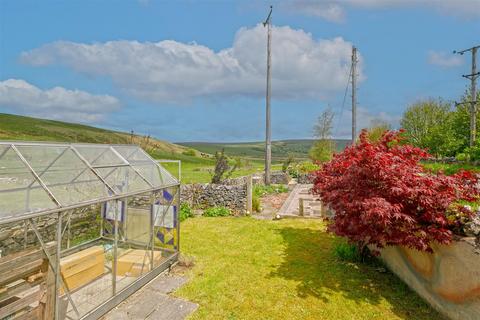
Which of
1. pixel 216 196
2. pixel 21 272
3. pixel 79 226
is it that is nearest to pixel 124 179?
pixel 79 226

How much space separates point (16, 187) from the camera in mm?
5953

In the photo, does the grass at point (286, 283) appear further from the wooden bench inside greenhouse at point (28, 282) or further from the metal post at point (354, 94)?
the metal post at point (354, 94)

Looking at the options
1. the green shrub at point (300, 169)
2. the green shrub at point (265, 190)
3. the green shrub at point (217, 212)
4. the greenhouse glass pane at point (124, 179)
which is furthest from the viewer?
the green shrub at point (300, 169)

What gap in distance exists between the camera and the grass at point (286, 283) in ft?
18.3

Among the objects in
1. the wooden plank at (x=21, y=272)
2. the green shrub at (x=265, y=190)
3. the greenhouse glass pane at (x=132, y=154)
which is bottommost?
the green shrub at (x=265, y=190)

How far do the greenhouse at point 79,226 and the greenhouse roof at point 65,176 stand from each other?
20 millimetres

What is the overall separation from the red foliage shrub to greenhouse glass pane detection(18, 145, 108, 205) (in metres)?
5.70

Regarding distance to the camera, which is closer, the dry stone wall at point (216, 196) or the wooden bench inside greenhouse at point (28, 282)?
the wooden bench inside greenhouse at point (28, 282)

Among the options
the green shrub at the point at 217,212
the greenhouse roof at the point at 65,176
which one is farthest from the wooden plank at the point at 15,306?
the green shrub at the point at 217,212

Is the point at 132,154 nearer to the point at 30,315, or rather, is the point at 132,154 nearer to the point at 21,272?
the point at 21,272

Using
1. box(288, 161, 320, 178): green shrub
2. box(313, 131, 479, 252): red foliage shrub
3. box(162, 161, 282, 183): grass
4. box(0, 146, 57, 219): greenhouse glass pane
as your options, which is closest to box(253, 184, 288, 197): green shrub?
box(162, 161, 282, 183): grass

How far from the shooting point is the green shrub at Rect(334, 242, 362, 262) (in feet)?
25.9

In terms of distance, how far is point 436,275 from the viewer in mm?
5449

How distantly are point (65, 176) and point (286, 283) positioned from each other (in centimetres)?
600
